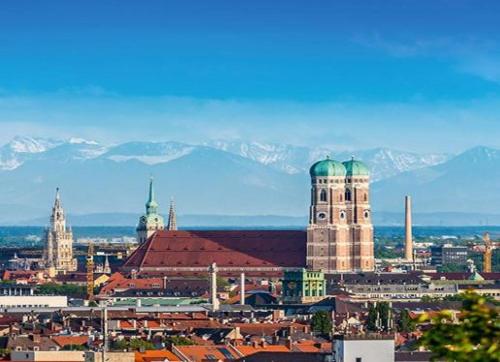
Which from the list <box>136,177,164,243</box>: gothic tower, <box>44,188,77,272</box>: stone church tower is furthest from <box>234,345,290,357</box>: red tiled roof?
<box>44,188,77,272</box>: stone church tower

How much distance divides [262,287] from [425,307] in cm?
3278

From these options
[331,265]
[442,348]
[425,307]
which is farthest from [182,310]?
[442,348]

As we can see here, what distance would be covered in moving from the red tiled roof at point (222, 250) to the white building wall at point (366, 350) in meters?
106


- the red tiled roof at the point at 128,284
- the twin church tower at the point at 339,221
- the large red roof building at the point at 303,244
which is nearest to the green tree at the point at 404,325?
the red tiled roof at the point at 128,284

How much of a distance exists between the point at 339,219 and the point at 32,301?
33.1m

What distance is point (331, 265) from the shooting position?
153 metres

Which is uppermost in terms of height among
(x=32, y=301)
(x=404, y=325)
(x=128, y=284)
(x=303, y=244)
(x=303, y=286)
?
(x=303, y=244)

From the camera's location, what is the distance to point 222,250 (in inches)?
6260

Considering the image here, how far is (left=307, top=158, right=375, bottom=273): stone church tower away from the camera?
501 ft

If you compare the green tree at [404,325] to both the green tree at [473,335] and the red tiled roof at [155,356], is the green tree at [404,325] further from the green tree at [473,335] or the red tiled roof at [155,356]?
the green tree at [473,335]

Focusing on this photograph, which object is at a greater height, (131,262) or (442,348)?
(131,262)

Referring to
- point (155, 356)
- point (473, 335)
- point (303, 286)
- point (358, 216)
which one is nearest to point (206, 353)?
point (155, 356)

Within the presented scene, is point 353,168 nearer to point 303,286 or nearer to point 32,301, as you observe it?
point 303,286

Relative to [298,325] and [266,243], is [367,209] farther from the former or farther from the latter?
[298,325]
